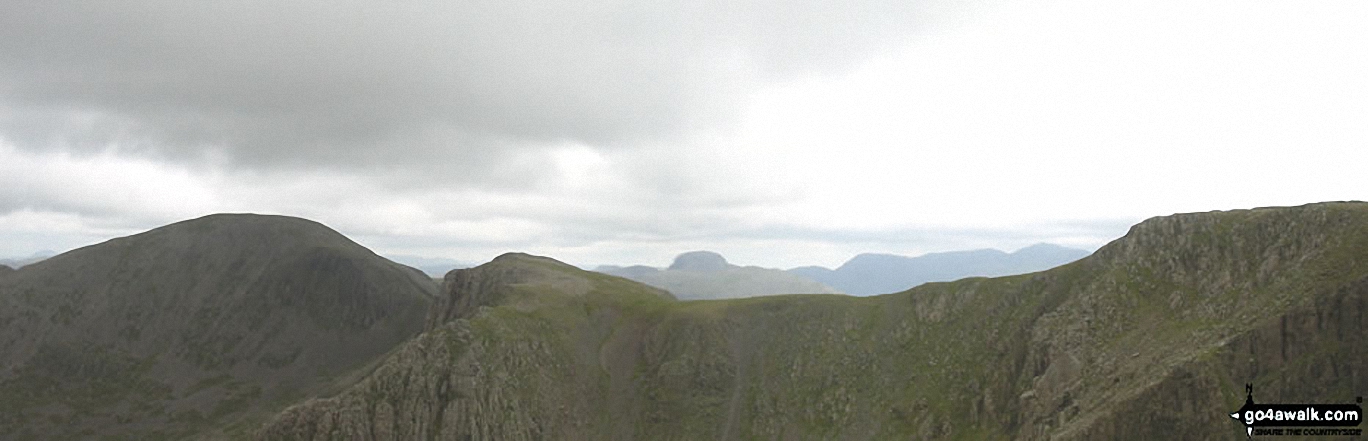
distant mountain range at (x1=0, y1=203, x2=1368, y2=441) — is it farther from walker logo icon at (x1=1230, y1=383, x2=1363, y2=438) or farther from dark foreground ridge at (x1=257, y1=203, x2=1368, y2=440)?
walker logo icon at (x1=1230, y1=383, x2=1363, y2=438)

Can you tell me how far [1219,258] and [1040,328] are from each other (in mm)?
31802

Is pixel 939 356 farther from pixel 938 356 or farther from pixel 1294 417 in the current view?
pixel 1294 417

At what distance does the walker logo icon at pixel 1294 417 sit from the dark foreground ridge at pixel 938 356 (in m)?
1.54

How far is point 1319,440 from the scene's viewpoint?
86500 millimetres

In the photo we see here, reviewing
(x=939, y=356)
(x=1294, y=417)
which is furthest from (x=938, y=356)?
(x=1294, y=417)

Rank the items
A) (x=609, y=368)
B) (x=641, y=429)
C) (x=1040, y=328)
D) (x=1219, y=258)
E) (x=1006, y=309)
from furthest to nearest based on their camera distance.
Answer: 1. (x=609, y=368)
2. (x=641, y=429)
3. (x=1006, y=309)
4. (x=1040, y=328)
5. (x=1219, y=258)

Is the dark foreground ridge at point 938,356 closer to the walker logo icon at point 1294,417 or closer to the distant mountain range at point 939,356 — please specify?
the distant mountain range at point 939,356

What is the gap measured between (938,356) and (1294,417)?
2125 inches

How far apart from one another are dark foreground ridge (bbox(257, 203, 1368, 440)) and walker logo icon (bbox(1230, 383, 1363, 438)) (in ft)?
5.04

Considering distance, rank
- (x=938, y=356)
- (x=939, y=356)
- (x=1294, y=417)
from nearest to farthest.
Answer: (x=1294, y=417), (x=939, y=356), (x=938, y=356)

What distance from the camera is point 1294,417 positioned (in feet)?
300

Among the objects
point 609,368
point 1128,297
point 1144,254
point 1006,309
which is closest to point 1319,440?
point 1128,297

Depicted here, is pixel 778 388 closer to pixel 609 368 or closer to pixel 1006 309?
pixel 609 368

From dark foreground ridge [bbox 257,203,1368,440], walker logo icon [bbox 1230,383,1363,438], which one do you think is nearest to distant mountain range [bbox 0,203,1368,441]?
dark foreground ridge [bbox 257,203,1368,440]
